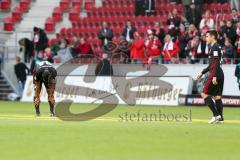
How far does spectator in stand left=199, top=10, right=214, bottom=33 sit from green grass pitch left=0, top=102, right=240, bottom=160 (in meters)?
13.2

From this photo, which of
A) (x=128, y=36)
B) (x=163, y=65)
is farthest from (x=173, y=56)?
(x=128, y=36)

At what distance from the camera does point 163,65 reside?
109 ft

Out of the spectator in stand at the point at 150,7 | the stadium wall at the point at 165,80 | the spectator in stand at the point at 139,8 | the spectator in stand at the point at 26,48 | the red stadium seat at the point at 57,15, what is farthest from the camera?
the red stadium seat at the point at 57,15

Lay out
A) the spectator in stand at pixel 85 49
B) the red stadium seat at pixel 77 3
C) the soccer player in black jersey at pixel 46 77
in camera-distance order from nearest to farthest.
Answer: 1. the soccer player in black jersey at pixel 46 77
2. the spectator in stand at pixel 85 49
3. the red stadium seat at pixel 77 3

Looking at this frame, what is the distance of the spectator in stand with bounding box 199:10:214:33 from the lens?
32.5 meters

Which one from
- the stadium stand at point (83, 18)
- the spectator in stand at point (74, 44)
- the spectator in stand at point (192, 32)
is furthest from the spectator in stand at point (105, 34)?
the spectator in stand at point (192, 32)

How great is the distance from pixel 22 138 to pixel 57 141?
98 centimetres

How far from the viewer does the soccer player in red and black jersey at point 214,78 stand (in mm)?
19266

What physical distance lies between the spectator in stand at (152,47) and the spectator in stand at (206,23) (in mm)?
2002

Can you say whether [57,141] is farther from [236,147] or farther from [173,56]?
[173,56]

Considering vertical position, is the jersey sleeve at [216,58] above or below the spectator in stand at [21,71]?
above

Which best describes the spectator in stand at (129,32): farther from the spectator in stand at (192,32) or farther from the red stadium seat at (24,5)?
the red stadium seat at (24,5)

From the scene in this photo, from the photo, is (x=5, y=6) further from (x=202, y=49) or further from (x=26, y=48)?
(x=202, y=49)

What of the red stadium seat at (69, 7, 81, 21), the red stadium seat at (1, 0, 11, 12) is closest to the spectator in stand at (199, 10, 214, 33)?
the red stadium seat at (69, 7, 81, 21)
